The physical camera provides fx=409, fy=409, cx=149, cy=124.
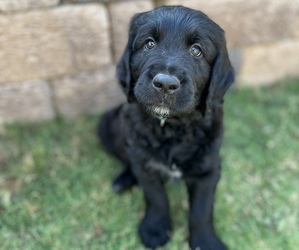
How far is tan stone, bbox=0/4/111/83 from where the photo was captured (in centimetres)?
298

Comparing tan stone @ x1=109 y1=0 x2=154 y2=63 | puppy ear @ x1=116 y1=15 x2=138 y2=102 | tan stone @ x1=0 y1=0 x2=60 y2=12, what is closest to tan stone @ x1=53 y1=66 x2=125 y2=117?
tan stone @ x1=109 y1=0 x2=154 y2=63

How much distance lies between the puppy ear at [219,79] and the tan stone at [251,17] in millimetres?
1160

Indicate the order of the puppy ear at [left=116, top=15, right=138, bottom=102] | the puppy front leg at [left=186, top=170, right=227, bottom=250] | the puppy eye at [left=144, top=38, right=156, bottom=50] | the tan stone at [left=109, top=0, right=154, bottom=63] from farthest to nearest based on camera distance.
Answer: the tan stone at [left=109, top=0, right=154, bottom=63], the puppy front leg at [left=186, top=170, right=227, bottom=250], the puppy ear at [left=116, top=15, right=138, bottom=102], the puppy eye at [left=144, top=38, right=156, bottom=50]

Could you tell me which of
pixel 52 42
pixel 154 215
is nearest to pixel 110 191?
pixel 154 215

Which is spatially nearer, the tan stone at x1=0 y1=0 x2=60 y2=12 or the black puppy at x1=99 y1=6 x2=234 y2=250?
the black puppy at x1=99 y1=6 x2=234 y2=250

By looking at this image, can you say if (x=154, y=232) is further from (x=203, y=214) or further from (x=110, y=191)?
(x=110, y=191)

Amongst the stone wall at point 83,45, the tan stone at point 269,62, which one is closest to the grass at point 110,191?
the stone wall at point 83,45

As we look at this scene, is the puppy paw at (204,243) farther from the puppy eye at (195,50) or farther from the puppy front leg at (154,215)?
the puppy eye at (195,50)

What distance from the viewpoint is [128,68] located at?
2.37 meters

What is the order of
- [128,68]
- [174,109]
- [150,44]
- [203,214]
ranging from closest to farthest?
[174,109], [150,44], [128,68], [203,214]

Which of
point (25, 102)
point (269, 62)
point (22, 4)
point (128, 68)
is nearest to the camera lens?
point (128, 68)

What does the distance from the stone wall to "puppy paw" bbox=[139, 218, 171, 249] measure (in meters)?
1.32

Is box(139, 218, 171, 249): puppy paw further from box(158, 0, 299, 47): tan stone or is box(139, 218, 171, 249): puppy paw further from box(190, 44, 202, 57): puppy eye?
box(158, 0, 299, 47): tan stone

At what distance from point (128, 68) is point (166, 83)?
1.41ft
